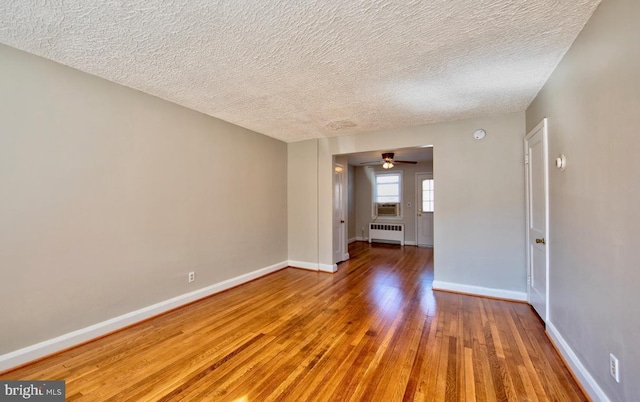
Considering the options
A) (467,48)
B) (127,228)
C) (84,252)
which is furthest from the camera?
(127,228)

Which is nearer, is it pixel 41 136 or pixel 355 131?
pixel 41 136

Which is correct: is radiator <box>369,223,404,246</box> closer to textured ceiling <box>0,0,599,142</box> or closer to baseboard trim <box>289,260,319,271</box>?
baseboard trim <box>289,260,319,271</box>

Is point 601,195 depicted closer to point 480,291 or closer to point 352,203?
point 480,291

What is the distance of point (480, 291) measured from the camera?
11.8 ft

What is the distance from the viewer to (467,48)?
2.03m

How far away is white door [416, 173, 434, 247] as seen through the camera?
7426 mm

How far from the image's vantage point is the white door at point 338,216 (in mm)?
5017

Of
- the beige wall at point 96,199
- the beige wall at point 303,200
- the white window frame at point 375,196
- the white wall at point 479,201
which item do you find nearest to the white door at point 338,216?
→ the beige wall at point 303,200

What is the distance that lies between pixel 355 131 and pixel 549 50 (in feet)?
8.68

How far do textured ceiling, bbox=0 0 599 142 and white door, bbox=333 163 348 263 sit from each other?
7.40 feet

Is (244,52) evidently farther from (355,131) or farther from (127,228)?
(355,131)

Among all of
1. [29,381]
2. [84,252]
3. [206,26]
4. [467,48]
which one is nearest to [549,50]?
[467,48]

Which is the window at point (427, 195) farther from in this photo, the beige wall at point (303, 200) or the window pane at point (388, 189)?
the beige wall at point (303, 200)

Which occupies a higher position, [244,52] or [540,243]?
[244,52]
